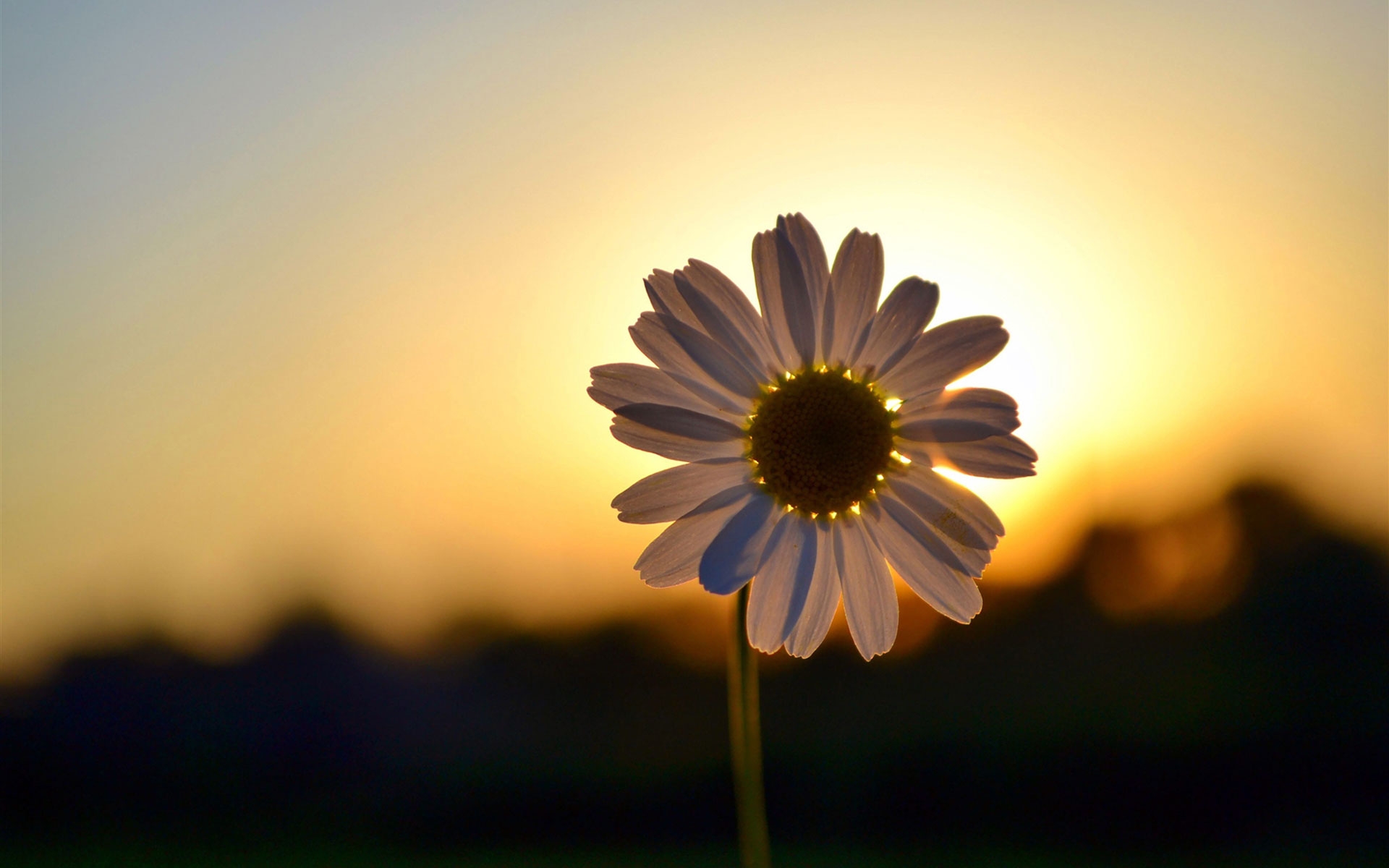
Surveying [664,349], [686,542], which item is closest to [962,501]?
[686,542]

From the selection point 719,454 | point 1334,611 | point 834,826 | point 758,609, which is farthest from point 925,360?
point 1334,611

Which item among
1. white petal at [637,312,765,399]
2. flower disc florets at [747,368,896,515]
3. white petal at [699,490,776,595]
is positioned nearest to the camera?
white petal at [699,490,776,595]

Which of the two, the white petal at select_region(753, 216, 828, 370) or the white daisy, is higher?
the white petal at select_region(753, 216, 828, 370)

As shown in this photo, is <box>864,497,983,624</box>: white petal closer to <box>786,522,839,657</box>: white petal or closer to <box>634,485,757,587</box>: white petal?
<box>786,522,839,657</box>: white petal

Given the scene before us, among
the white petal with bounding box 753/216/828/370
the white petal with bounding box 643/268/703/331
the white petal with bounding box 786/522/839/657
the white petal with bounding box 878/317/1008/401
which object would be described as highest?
the white petal with bounding box 753/216/828/370

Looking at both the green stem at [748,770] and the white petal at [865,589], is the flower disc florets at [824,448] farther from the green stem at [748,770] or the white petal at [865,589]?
the green stem at [748,770]

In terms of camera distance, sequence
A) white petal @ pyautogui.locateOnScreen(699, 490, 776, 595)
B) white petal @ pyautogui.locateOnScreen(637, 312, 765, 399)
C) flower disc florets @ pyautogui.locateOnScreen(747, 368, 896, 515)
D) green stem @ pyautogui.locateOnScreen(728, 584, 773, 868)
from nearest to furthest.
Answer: green stem @ pyautogui.locateOnScreen(728, 584, 773, 868) < white petal @ pyautogui.locateOnScreen(699, 490, 776, 595) < white petal @ pyautogui.locateOnScreen(637, 312, 765, 399) < flower disc florets @ pyautogui.locateOnScreen(747, 368, 896, 515)

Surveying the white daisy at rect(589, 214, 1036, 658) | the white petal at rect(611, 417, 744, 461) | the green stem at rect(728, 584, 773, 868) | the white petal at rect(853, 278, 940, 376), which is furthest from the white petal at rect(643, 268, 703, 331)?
the green stem at rect(728, 584, 773, 868)
